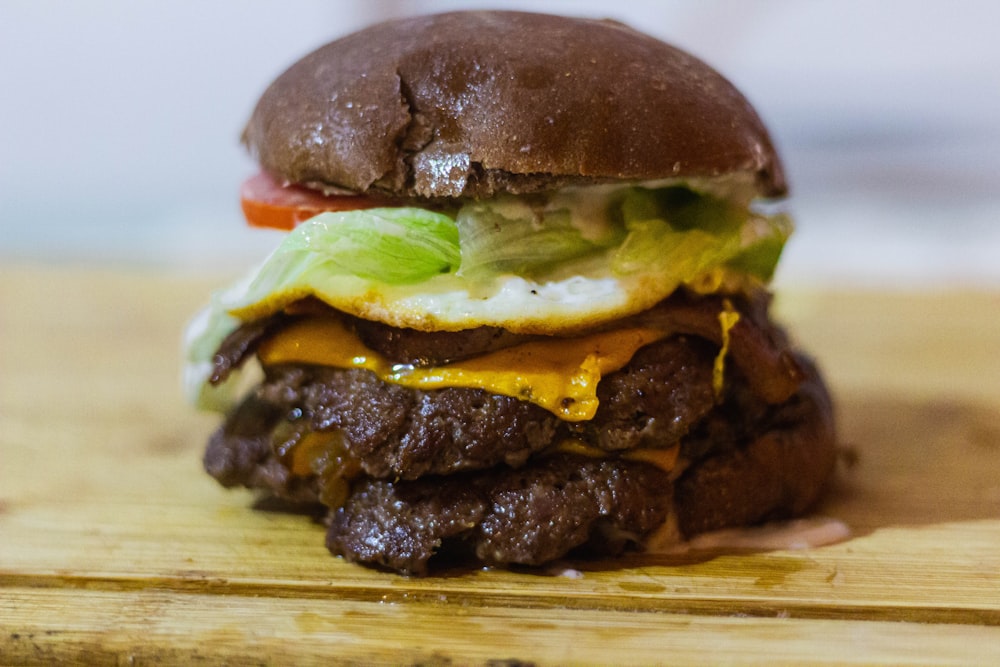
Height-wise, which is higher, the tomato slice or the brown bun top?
the brown bun top

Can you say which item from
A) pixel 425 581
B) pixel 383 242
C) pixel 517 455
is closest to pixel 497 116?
pixel 383 242

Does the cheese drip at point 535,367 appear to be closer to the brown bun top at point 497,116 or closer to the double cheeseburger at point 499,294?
the double cheeseburger at point 499,294

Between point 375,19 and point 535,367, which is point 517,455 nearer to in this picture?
point 535,367

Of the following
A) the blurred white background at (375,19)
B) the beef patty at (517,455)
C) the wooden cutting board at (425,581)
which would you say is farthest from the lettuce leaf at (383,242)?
the blurred white background at (375,19)

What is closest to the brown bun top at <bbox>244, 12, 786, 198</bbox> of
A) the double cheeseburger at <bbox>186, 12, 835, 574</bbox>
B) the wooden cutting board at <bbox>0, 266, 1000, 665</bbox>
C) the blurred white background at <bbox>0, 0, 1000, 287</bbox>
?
the double cheeseburger at <bbox>186, 12, 835, 574</bbox>

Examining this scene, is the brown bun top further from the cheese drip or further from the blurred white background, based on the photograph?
the blurred white background

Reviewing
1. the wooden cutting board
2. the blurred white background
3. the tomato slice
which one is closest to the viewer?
the wooden cutting board
